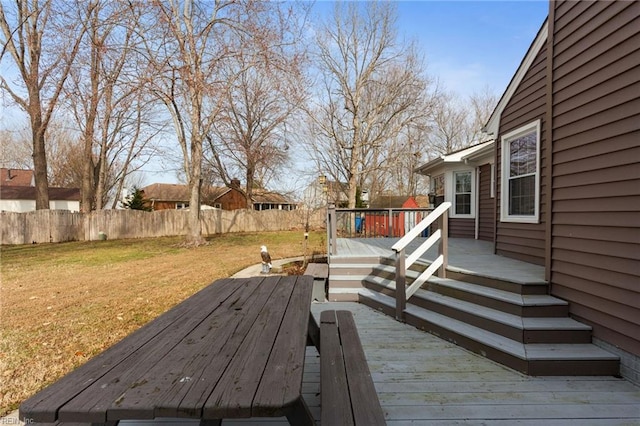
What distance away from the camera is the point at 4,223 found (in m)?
12.6

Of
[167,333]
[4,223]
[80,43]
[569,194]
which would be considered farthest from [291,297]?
[4,223]

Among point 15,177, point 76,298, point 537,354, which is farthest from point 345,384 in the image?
point 15,177

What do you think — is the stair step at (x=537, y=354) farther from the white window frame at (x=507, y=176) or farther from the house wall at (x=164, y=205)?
the house wall at (x=164, y=205)

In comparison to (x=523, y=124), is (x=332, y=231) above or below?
below

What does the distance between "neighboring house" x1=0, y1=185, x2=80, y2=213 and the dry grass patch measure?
20.8m

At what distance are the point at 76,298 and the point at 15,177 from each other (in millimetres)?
34093

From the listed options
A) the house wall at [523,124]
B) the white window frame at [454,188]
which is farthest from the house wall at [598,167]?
the white window frame at [454,188]

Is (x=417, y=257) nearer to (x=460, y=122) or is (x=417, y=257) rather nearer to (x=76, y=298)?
(x=76, y=298)

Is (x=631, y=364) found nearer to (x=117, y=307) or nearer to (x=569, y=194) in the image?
(x=569, y=194)

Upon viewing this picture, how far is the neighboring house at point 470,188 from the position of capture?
7.41 m

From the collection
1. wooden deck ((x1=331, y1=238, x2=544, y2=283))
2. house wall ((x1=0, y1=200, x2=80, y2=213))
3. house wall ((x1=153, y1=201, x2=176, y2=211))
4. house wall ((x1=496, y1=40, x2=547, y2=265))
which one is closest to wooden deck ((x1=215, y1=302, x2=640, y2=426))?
wooden deck ((x1=331, y1=238, x2=544, y2=283))

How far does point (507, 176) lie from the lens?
5.07m

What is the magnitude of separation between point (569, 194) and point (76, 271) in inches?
368

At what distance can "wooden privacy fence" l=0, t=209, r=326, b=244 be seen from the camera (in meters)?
12.9
